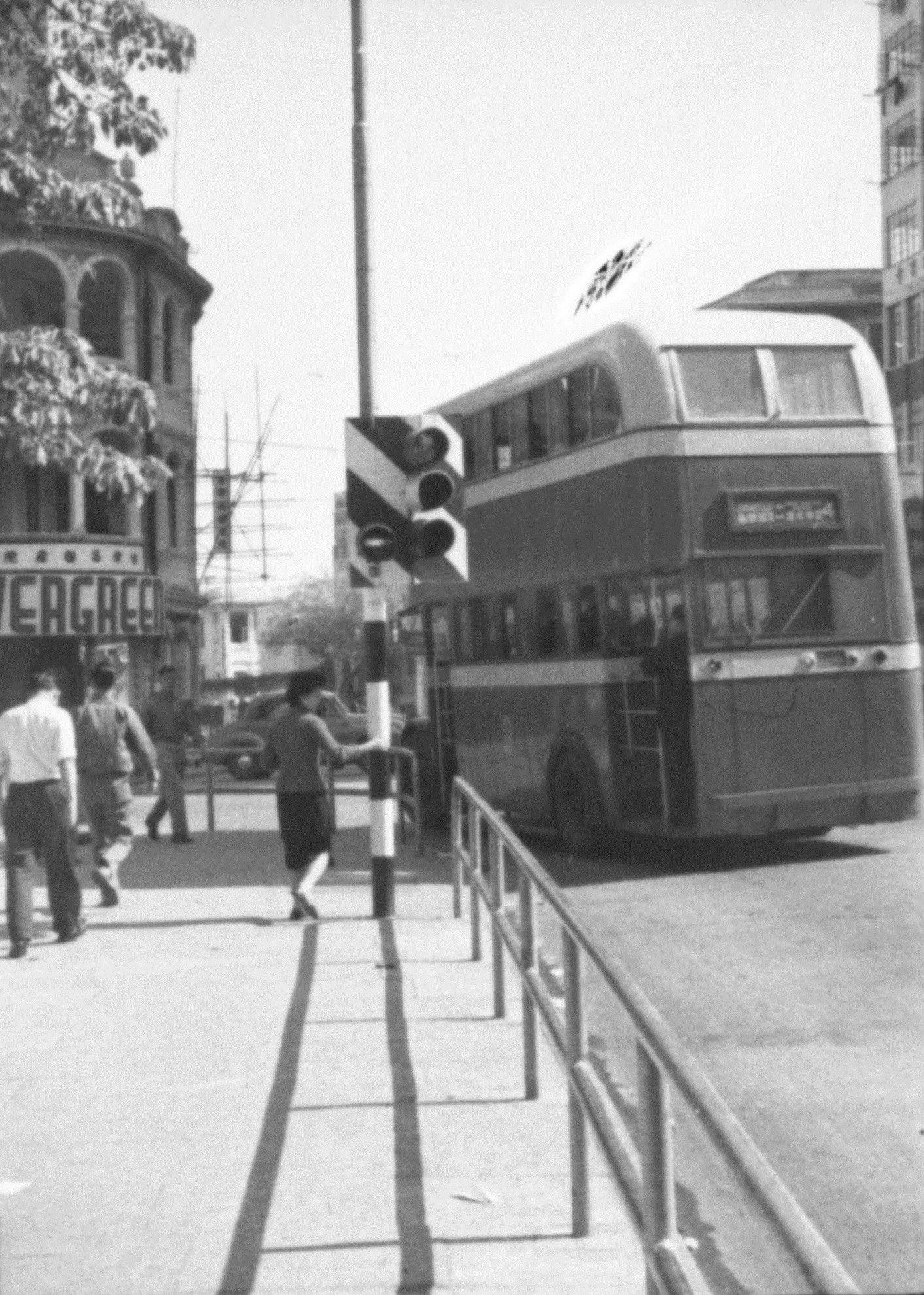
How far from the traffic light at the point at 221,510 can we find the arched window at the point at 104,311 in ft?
22.1

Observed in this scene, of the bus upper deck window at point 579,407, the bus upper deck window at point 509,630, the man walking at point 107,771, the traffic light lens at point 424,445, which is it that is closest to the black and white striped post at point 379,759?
the traffic light lens at point 424,445

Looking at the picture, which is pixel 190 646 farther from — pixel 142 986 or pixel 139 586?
pixel 142 986

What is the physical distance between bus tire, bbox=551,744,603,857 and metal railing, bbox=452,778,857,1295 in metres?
8.74

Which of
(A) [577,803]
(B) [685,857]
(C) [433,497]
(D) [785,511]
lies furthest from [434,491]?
(B) [685,857]

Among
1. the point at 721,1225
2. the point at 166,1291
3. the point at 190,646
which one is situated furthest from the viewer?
the point at 190,646

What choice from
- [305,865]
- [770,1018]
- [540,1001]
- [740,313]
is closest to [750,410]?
[740,313]

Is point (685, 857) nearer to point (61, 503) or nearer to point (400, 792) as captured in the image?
point (400, 792)

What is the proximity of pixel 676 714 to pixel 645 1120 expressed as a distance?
36.1 ft

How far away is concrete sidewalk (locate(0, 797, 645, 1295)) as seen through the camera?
5.16 meters

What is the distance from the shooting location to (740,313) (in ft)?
49.3

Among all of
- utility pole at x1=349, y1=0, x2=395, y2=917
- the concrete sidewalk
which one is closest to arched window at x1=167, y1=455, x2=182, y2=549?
utility pole at x1=349, y1=0, x2=395, y2=917

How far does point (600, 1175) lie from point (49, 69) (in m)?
8.38

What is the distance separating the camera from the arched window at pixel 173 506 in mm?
43688

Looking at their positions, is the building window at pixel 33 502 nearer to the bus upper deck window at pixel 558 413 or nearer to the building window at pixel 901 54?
the building window at pixel 901 54
